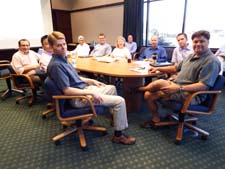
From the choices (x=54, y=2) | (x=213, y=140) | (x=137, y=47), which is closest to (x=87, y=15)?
(x=54, y=2)

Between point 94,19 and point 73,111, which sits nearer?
point 73,111

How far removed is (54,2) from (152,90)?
643 cm

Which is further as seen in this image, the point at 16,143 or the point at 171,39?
the point at 171,39

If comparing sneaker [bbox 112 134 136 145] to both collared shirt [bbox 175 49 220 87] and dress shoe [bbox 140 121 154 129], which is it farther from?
collared shirt [bbox 175 49 220 87]

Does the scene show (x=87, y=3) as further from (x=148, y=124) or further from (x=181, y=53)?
(x=148, y=124)

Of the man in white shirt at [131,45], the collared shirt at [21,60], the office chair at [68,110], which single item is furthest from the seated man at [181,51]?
the collared shirt at [21,60]

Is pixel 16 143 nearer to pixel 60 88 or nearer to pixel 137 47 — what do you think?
pixel 60 88

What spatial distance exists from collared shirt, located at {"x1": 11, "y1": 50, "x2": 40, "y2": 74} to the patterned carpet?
0.92m

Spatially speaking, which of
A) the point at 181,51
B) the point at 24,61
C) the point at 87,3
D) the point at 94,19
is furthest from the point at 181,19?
the point at 24,61

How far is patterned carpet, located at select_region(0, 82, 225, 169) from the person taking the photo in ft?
5.34

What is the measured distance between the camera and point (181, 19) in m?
4.89

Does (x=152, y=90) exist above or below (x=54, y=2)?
below

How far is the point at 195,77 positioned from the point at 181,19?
11.8ft

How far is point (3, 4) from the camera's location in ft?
15.8
